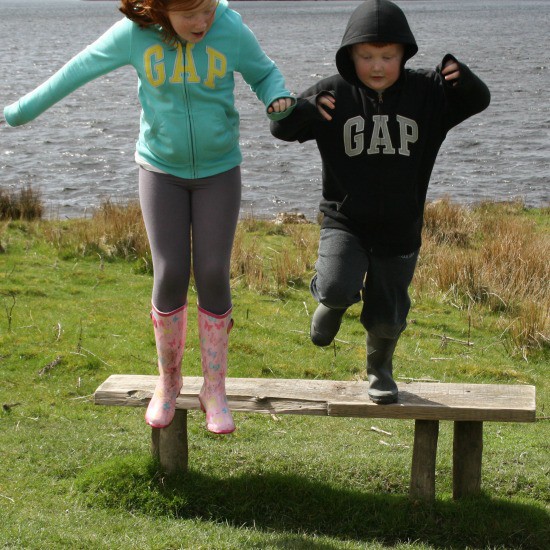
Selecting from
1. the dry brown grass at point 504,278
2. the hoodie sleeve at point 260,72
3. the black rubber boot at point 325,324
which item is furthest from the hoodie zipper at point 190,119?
the dry brown grass at point 504,278

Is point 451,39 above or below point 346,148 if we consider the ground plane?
below

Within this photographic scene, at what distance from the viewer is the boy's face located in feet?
15.5

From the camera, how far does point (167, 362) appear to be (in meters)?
5.01

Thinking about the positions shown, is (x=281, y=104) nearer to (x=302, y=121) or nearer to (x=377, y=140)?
(x=302, y=121)

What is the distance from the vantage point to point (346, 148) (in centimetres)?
486

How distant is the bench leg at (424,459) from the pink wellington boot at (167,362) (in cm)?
134

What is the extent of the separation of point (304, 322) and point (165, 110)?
452 centimetres

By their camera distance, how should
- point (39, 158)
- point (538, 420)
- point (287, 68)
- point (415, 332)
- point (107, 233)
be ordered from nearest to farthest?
point (538, 420), point (415, 332), point (107, 233), point (39, 158), point (287, 68)

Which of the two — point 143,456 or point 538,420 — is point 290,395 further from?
point 538,420

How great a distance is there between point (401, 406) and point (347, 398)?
0.29 metres

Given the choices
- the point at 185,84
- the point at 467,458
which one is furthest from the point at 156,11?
the point at 467,458

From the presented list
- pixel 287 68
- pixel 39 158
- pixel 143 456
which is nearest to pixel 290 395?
pixel 143 456

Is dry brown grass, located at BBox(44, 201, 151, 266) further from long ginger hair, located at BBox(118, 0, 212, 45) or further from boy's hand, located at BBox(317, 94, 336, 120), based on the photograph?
long ginger hair, located at BBox(118, 0, 212, 45)

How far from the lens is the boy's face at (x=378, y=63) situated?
472 centimetres
